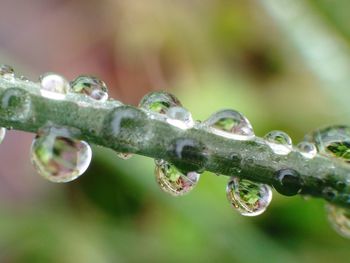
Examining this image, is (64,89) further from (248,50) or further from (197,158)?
(248,50)

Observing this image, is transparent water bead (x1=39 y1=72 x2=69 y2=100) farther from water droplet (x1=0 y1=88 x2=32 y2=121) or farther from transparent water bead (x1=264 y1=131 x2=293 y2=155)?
transparent water bead (x1=264 y1=131 x2=293 y2=155)

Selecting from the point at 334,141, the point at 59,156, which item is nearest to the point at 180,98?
the point at 334,141

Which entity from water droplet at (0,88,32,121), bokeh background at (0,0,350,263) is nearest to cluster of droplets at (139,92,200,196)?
water droplet at (0,88,32,121)

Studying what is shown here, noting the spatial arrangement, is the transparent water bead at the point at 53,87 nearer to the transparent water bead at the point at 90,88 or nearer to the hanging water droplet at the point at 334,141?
the transparent water bead at the point at 90,88

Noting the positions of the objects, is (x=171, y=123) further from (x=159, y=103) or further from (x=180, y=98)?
(x=180, y=98)

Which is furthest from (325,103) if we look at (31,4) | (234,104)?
(31,4)

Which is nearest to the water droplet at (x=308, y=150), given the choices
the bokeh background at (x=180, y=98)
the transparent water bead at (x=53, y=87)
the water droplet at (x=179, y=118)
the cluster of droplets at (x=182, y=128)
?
the cluster of droplets at (x=182, y=128)
